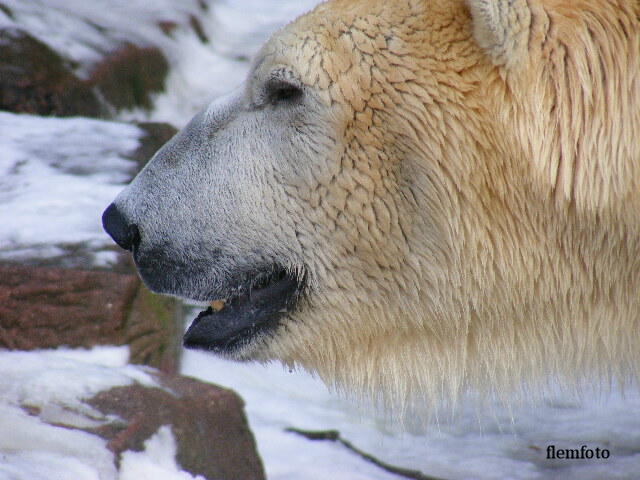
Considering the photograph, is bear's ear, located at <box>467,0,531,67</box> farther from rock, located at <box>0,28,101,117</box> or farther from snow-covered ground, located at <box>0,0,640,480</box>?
rock, located at <box>0,28,101,117</box>

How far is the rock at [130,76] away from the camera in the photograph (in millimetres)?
5297

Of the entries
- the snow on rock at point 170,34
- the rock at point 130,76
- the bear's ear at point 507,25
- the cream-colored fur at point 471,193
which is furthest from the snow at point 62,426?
the snow on rock at point 170,34

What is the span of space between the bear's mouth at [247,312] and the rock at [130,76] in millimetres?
3367

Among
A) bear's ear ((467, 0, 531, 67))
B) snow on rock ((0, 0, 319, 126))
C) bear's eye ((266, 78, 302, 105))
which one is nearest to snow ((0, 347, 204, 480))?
bear's eye ((266, 78, 302, 105))

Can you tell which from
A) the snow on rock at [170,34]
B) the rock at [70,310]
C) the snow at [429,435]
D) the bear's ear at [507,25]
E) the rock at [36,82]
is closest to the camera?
the bear's ear at [507,25]

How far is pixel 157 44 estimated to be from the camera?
6086 mm

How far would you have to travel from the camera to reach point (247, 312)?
84.8 inches

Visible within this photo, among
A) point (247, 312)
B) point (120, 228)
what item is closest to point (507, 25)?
point (247, 312)

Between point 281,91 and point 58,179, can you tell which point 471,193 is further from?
point 58,179

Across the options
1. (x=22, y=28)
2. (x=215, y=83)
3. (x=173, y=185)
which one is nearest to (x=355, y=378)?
(x=173, y=185)

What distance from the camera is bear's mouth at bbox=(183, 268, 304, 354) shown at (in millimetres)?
2102

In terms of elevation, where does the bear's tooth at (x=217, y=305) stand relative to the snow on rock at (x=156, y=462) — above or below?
above

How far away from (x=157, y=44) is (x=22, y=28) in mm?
1298

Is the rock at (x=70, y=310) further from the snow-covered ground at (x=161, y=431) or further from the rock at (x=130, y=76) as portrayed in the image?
the rock at (x=130, y=76)
